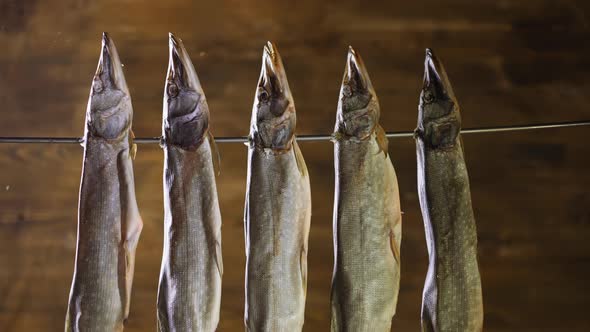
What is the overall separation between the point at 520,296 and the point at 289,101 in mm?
1032

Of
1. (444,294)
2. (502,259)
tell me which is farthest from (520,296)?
(444,294)

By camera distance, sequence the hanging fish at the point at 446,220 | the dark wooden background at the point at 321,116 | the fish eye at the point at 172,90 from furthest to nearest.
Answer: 1. the dark wooden background at the point at 321,116
2. the fish eye at the point at 172,90
3. the hanging fish at the point at 446,220

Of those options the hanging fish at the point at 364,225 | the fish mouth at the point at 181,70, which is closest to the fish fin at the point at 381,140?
the hanging fish at the point at 364,225

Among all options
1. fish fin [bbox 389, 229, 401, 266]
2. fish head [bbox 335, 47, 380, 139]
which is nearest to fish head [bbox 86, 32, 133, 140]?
fish head [bbox 335, 47, 380, 139]

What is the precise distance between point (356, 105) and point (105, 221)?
30.8 inches

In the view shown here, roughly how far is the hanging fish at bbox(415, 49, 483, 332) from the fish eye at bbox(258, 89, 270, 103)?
43 cm

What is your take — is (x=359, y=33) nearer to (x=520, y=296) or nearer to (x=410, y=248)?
(x=410, y=248)

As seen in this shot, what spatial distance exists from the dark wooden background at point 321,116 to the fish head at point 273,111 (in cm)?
40

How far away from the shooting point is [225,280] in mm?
1931

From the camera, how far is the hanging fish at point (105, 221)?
1548 mm

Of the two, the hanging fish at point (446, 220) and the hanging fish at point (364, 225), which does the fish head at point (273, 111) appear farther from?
the hanging fish at point (446, 220)

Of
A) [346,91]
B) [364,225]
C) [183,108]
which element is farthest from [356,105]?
[183,108]

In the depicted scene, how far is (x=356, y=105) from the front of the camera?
1574 millimetres

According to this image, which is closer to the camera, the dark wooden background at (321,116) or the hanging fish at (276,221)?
the hanging fish at (276,221)
